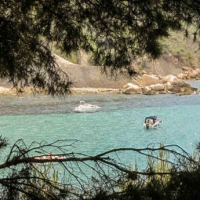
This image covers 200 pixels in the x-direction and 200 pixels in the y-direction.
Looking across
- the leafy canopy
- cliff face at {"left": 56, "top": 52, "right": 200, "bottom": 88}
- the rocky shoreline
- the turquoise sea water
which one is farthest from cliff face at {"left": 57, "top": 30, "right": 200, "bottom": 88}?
the leafy canopy

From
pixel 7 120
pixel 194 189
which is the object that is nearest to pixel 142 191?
pixel 194 189

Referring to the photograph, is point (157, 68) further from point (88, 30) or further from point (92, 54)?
point (88, 30)

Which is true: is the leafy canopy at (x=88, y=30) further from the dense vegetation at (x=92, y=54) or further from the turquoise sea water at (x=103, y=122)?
the turquoise sea water at (x=103, y=122)

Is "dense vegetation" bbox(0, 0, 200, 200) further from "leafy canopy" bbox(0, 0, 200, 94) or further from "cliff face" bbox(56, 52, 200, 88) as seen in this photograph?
"cliff face" bbox(56, 52, 200, 88)

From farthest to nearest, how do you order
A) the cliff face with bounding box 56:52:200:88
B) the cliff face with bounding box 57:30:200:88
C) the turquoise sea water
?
the cliff face with bounding box 56:52:200:88 → the cliff face with bounding box 57:30:200:88 → the turquoise sea water

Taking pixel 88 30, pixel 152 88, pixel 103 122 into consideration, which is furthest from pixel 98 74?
pixel 88 30

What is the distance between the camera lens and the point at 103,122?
12125mm

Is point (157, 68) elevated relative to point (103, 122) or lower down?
elevated

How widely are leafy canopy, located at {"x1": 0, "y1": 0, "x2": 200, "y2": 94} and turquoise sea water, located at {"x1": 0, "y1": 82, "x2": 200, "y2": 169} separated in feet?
16.8

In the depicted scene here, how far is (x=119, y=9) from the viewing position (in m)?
1.76

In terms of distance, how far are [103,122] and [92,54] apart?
10.1 metres

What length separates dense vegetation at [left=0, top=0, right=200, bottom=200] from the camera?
1316 mm

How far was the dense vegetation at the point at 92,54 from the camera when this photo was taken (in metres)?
1.32

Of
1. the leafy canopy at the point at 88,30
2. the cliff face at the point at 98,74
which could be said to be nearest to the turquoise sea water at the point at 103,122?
the cliff face at the point at 98,74
